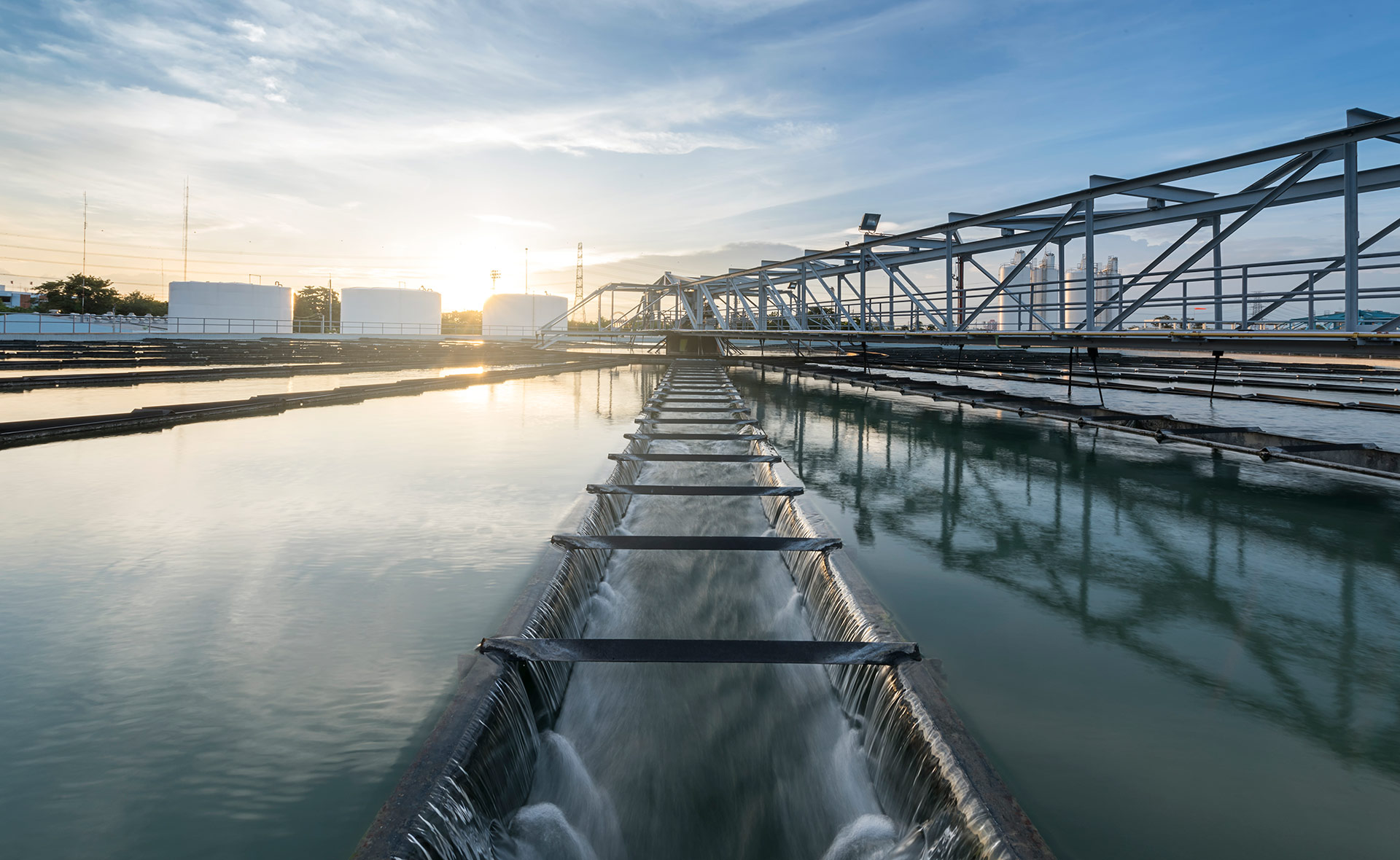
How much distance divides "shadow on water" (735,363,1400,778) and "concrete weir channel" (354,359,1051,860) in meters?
1.30

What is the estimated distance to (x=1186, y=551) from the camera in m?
4.71

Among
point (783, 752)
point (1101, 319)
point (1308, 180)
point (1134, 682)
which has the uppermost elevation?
point (1308, 180)

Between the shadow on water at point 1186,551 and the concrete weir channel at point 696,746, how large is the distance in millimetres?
1302

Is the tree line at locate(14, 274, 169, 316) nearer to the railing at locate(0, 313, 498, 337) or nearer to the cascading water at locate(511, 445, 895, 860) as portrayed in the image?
the railing at locate(0, 313, 498, 337)

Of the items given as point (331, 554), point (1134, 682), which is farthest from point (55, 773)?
point (1134, 682)

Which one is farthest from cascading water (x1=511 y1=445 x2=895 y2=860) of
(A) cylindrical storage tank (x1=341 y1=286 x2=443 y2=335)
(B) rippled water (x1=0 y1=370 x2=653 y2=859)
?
(A) cylindrical storage tank (x1=341 y1=286 x2=443 y2=335)

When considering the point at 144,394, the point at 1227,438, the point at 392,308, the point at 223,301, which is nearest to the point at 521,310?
the point at 392,308

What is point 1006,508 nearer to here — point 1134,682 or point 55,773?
point 1134,682

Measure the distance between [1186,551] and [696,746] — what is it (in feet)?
12.7

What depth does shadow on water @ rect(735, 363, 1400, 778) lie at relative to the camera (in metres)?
2.87

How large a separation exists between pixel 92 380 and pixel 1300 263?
22101mm

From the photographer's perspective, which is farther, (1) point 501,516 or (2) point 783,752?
(1) point 501,516

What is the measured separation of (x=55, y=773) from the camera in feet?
7.15

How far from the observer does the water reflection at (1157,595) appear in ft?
7.89
